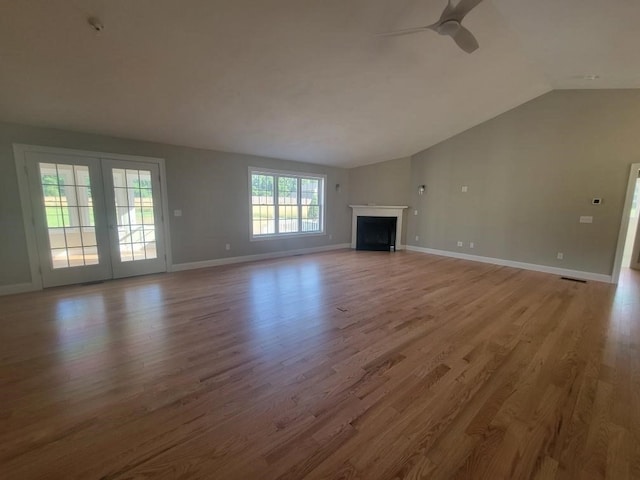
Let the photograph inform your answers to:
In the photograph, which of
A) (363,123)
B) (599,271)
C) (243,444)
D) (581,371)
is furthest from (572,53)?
(243,444)

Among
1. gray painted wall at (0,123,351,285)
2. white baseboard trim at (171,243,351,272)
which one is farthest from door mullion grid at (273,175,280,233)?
white baseboard trim at (171,243,351,272)

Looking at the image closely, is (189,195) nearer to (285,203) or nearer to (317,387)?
(285,203)

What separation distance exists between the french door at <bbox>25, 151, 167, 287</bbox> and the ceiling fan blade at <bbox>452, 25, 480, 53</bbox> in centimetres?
493

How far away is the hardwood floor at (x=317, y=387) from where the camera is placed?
4.66 feet

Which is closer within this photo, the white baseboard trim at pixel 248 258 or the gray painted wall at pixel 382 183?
the white baseboard trim at pixel 248 258

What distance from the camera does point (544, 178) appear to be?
207 inches

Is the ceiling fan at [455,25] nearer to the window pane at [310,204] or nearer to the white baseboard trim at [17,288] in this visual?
the window pane at [310,204]

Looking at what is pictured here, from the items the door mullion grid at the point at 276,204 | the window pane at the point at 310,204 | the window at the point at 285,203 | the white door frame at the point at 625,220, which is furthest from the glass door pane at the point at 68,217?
the white door frame at the point at 625,220

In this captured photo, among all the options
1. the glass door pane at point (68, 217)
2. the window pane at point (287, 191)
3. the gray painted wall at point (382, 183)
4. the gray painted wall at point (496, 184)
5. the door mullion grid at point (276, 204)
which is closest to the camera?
the glass door pane at point (68, 217)

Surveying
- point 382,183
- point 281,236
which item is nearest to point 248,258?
point 281,236

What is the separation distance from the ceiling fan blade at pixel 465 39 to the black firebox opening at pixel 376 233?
5046mm

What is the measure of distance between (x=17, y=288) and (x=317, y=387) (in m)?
4.83

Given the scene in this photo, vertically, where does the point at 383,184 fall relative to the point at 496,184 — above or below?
above

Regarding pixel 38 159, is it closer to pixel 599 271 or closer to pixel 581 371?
pixel 581 371
